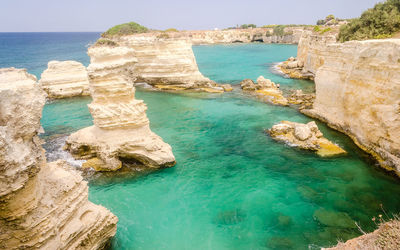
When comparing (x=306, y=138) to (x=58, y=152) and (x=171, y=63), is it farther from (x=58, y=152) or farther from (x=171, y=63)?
(x=171, y=63)

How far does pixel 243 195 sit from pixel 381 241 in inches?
213

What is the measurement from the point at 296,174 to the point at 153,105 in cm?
1365

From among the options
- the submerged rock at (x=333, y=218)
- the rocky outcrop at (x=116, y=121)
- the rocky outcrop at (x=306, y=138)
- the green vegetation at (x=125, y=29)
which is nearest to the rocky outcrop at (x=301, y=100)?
the rocky outcrop at (x=306, y=138)

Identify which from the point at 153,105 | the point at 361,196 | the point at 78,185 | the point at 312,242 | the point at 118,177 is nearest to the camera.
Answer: the point at 78,185

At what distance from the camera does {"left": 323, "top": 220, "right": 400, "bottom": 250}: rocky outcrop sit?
4407 mm

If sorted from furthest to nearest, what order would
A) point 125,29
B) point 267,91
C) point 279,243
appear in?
Result: point 125,29
point 267,91
point 279,243

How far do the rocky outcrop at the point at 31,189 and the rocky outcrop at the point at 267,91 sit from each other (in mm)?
18280

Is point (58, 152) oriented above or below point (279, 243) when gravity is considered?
above

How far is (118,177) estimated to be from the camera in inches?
416

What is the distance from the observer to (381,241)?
15.1 feet

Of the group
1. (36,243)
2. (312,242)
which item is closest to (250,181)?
(312,242)

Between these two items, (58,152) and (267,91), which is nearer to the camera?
(58,152)

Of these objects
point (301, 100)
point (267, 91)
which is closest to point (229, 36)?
point (267, 91)

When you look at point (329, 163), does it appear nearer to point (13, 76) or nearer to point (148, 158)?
point (148, 158)
